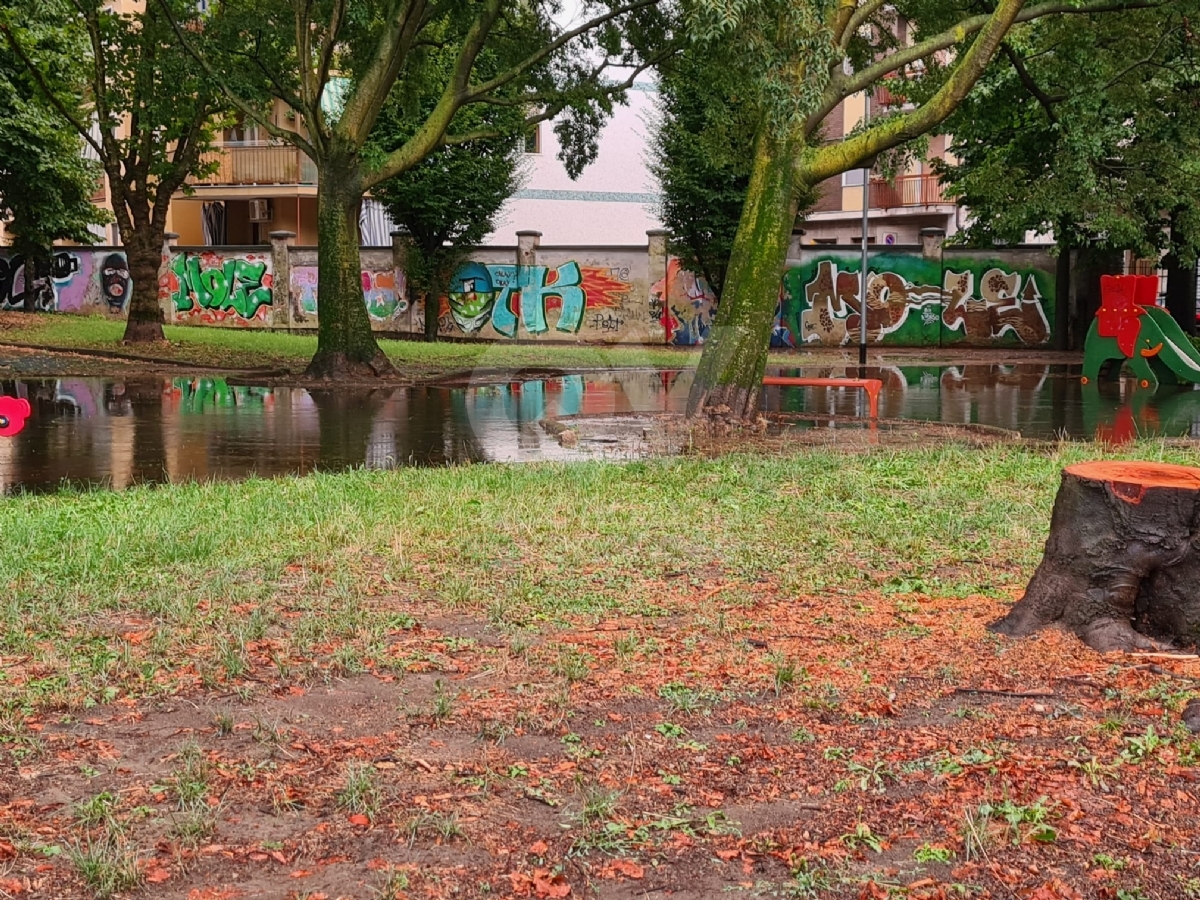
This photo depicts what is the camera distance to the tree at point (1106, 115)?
15258 millimetres

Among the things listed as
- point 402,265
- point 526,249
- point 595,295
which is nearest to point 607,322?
point 595,295

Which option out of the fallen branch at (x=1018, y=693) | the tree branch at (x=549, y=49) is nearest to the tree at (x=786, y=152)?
the tree branch at (x=549, y=49)

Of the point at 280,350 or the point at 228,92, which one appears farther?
the point at 280,350

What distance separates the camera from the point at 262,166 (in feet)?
122

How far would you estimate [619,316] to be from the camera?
113ft

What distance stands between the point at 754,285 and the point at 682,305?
20535 millimetres

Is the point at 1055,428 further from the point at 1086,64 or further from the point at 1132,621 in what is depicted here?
the point at 1132,621

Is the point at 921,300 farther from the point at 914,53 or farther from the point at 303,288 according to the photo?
the point at 914,53

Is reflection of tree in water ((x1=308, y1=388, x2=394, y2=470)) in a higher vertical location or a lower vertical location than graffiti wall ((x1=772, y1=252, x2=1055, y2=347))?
lower

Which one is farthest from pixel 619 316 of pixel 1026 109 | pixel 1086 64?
pixel 1086 64

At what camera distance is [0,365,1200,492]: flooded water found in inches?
449

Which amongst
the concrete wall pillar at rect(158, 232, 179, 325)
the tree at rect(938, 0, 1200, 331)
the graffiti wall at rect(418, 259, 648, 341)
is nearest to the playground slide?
the tree at rect(938, 0, 1200, 331)

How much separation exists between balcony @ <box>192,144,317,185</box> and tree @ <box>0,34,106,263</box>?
4672 mm

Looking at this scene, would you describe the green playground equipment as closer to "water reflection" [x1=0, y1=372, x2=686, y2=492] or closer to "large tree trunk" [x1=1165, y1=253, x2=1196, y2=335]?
"water reflection" [x1=0, y1=372, x2=686, y2=492]
